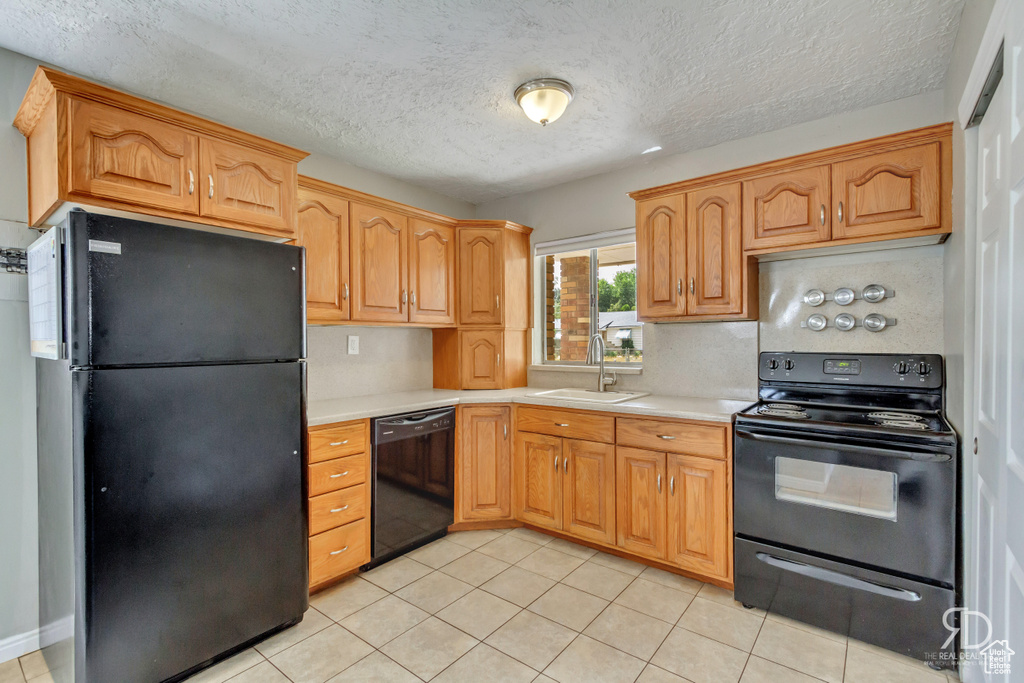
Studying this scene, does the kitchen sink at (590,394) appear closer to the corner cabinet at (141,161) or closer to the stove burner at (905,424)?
the stove burner at (905,424)

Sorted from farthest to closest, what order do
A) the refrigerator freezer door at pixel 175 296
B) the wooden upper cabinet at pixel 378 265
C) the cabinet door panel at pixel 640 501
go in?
1. the wooden upper cabinet at pixel 378 265
2. the cabinet door panel at pixel 640 501
3. the refrigerator freezer door at pixel 175 296

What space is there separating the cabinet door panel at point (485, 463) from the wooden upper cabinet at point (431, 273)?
A: 74 cm

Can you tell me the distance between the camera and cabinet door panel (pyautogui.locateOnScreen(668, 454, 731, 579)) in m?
2.33

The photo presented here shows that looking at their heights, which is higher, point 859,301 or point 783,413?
point 859,301

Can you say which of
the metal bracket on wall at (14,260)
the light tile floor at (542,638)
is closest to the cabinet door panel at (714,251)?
the light tile floor at (542,638)

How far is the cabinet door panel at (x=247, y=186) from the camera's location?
210cm

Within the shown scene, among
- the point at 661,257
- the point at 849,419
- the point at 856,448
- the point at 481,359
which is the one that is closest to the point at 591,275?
the point at 661,257

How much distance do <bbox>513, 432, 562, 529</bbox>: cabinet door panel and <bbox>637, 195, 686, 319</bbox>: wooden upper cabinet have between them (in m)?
1.03

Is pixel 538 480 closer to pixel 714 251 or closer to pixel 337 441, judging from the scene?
pixel 337 441

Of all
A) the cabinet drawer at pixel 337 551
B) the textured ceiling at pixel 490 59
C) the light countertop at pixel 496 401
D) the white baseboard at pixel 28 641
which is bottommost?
the white baseboard at pixel 28 641

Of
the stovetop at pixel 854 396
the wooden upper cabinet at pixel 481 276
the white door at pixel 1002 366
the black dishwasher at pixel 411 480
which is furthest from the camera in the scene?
the wooden upper cabinet at pixel 481 276

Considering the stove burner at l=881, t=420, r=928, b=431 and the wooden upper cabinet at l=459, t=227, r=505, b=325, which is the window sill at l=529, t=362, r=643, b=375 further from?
the stove burner at l=881, t=420, r=928, b=431

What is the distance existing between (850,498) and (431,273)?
2661mm

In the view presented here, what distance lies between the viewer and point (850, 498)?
1982 mm
